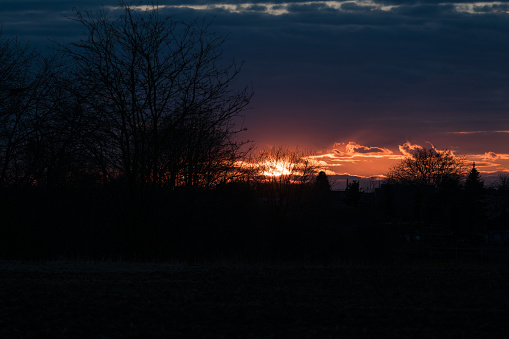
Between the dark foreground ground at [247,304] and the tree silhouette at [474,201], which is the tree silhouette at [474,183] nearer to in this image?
the tree silhouette at [474,201]

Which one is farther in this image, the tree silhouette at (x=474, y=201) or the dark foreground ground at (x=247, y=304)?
the tree silhouette at (x=474, y=201)

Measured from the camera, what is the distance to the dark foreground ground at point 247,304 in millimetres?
6141

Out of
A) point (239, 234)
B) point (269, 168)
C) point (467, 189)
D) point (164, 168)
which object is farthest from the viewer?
point (467, 189)

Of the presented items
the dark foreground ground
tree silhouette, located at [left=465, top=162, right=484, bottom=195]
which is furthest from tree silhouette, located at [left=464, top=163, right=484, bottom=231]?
the dark foreground ground

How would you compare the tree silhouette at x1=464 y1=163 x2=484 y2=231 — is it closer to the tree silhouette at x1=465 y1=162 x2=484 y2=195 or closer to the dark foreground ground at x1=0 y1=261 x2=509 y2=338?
the tree silhouette at x1=465 y1=162 x2=484 y2=195

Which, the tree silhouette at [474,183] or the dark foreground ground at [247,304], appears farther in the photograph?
the tree silhouette at [474,183]

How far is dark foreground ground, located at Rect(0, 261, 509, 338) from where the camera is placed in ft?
20.1

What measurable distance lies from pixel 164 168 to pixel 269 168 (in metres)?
45.4

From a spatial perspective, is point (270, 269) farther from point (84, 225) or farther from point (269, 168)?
point (269, 168)

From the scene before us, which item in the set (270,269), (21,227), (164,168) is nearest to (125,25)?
(164,168)

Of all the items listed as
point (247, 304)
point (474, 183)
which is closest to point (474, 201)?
point (474, 183)

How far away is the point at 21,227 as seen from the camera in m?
22.3

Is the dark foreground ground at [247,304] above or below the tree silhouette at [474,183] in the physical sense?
below

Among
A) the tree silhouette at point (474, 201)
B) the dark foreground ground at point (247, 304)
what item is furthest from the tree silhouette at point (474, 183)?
the dark foreground ground at point (247, 304)
